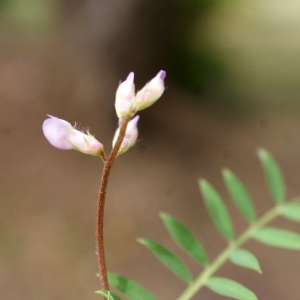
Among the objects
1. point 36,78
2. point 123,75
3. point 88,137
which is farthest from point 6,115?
point 88,137

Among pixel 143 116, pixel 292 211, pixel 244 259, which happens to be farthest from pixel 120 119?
pixel 143 116

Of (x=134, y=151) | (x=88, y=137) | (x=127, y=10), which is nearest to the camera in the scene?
(x=88, y=137)

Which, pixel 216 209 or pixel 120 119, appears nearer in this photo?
pixel 120 119

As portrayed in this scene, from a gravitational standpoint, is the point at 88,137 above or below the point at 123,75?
above

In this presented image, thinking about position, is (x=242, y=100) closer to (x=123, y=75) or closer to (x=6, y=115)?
(x=123, y=75)

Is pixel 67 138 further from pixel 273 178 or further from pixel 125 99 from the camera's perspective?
pixel 273 178

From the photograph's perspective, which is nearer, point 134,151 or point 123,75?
point 134,151

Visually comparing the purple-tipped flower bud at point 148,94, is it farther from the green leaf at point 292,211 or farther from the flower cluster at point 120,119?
the green leaf at point 292,211
